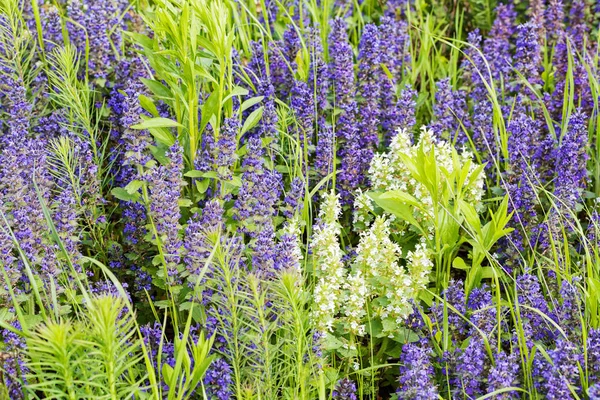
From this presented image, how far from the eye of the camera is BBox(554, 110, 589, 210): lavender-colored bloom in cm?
405

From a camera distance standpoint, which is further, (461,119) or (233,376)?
(461,119)

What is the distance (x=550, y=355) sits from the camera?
310cm

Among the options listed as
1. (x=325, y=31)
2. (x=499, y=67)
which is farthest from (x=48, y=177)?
(x=499, y=67)

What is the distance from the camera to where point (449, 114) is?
4.55 metres

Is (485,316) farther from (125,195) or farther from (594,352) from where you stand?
(125,195)

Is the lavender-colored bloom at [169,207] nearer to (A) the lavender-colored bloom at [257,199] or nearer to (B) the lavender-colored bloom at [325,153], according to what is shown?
(A) the lavender-colored bloom at [257,199]

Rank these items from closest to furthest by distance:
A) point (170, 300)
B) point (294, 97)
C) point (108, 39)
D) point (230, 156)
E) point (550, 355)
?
point (550, 355) → point (170, 300) → point (230, 156) → point (294, 97) → point (108, 39)

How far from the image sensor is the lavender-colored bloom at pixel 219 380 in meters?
3.14

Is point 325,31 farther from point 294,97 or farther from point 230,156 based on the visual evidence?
point 230,156

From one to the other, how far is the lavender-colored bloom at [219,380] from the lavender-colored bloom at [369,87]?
1695mm

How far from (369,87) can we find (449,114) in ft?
1.56

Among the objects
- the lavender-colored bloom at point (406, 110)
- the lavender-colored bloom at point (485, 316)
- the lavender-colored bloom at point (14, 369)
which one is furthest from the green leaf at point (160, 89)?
the lavender-colored bloom at point (485, 316)

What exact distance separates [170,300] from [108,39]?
1847 millimetres

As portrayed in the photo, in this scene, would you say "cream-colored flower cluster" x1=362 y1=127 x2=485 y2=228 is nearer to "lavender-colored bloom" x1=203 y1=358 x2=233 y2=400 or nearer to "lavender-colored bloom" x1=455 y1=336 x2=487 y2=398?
"lavender-colored bloom" x1=455 y1=336 x2=487 y2=398
